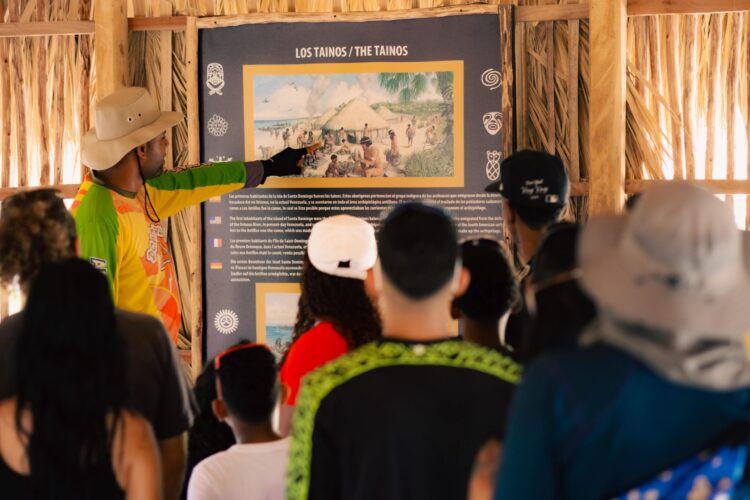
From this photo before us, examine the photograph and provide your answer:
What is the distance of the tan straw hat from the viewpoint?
14.5 feet

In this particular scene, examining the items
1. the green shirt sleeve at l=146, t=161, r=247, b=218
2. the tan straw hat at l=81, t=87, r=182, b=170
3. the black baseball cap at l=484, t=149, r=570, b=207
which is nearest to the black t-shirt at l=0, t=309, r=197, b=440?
the black baseball cap at l=484, t=149, r=570, b=207

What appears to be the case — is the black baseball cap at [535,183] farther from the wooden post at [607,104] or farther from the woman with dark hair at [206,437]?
the woman with dark hair at [206,437]

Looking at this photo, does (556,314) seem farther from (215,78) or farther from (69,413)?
(215,78)

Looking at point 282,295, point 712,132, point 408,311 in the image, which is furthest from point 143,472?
point 712,132

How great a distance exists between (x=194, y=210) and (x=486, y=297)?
281 centimetres

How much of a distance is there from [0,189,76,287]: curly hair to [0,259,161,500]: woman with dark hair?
48 centimetres

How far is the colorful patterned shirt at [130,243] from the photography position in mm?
4168

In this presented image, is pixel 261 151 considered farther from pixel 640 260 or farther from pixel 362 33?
pixel 640 260

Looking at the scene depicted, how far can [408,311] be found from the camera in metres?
2.18

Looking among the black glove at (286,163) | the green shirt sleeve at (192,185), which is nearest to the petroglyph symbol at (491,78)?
the black glove at (286,163)

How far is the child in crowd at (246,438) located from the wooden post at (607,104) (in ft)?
8.04

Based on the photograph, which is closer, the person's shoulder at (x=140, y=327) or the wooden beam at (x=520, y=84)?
the person's shoulder at (x=140, y=327)

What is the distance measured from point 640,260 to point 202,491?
155 centimetres

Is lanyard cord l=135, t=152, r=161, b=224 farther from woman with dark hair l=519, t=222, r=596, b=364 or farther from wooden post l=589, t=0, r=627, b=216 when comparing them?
woman with dark hair l=519, t=222, r=596, b=364
